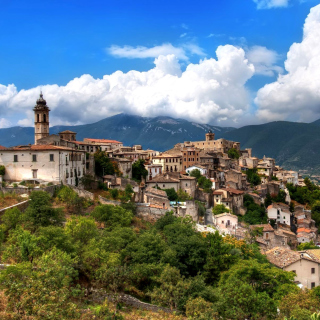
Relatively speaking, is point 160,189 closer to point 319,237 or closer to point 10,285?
point 319,237

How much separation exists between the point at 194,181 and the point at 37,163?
85.9 feet

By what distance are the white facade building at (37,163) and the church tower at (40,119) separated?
784 inches

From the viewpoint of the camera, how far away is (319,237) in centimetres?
6209

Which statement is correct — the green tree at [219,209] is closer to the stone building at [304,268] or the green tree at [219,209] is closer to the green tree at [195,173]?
the green tree at [195,173]

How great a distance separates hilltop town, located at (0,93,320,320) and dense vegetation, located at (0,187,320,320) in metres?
8.51

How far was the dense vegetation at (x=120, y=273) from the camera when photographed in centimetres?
Answer: 1460

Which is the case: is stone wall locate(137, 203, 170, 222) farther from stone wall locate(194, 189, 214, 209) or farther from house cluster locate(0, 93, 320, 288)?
stone wall locate(194, 189, 214, 209)

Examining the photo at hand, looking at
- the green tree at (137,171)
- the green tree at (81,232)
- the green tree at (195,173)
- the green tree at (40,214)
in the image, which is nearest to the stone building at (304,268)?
the green tree at (81,232)

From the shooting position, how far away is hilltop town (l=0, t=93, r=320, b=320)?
4212 cm

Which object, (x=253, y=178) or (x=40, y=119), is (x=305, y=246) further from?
(x=40, y=119)

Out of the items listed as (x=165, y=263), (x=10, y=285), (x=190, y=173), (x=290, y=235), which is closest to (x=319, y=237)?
(x=290, y=235)

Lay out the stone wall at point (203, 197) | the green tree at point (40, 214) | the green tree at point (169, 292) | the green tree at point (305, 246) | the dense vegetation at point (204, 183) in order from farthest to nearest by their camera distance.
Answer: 1. the dense vegetation at point (204, 183)
2. the stone wall at point (203, 197)
3. the green tree at point (305, 246)
4. the green tree at point (40, 214)
5. the green tree at point (169, 292)

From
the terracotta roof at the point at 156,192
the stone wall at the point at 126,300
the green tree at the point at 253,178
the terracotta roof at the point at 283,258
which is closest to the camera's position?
the stone wall at the point at 126,300

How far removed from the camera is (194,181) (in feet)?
190
